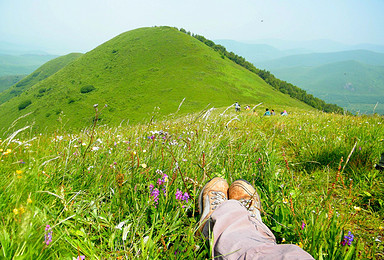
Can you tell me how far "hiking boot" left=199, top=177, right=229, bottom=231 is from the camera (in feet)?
6.60

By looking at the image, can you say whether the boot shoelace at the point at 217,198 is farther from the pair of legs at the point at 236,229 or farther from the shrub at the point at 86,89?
the shrub at the point at 86,89

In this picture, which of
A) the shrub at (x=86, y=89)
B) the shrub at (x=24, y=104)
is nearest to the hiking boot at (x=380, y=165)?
the shrub at (x=86, y=89)

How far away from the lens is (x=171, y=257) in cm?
150

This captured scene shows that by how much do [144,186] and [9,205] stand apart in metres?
1.02

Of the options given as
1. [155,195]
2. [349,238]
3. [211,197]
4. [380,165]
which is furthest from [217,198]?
[380,165]

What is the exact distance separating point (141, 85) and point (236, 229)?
84.8 metres

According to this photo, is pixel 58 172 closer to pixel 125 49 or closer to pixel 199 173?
pixel 199 173

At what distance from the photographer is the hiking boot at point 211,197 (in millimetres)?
2012

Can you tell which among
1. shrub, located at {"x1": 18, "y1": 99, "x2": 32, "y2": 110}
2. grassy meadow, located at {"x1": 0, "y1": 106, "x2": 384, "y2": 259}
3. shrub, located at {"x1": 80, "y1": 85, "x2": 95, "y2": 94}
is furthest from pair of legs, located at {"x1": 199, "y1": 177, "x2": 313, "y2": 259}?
shrub, located at {"x1": 18, "y1": 99, "x2": 32, "y2": 110}

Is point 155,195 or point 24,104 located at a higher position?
point 155,195

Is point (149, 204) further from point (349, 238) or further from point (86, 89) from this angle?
point (86, 89)

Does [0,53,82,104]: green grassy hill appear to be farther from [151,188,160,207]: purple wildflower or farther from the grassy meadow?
[151,188,160,207]: purple wildflower

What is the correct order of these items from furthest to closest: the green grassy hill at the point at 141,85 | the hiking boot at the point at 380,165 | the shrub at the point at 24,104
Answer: the shrub at the point at 24,104 → the green grassy hill at the point at 141,85 → the hiking boot at the point at 380,165

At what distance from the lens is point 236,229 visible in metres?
1.83
